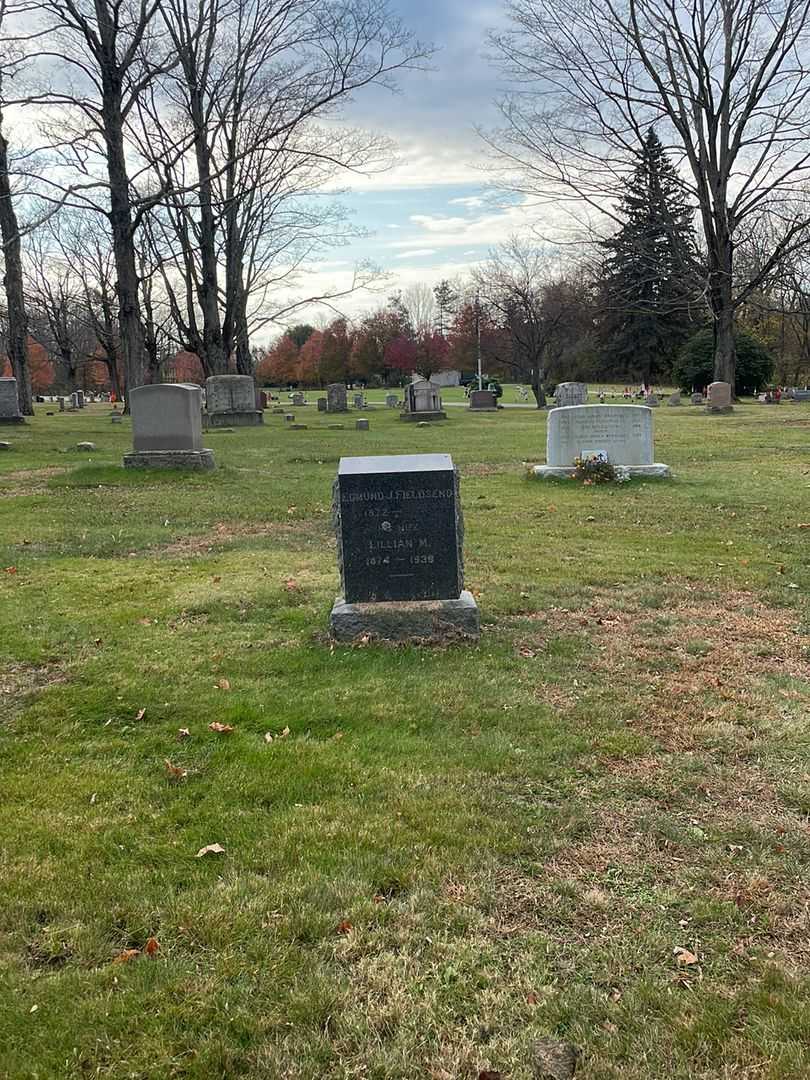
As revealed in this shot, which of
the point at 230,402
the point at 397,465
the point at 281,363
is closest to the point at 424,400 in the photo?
the point at 230,402

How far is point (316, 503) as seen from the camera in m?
11.0

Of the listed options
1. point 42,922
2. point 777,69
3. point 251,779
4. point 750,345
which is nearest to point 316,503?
point 251,779

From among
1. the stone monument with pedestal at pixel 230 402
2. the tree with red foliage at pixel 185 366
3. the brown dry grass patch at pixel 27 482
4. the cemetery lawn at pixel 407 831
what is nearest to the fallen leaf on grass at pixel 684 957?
the cemetery lawn at pixel 407 831

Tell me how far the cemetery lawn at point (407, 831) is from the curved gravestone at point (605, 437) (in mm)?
5392

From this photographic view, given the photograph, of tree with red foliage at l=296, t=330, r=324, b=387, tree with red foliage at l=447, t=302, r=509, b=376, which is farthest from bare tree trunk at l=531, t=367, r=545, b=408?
tree with red foliage at l=296, t=330, r=324, b=387

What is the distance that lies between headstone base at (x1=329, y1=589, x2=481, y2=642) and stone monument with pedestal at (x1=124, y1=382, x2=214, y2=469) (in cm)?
953

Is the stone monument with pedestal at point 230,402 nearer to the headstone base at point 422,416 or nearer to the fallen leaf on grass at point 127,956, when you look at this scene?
the headstone base at point 422,416

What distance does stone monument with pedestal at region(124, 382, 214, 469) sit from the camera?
13.7 meters

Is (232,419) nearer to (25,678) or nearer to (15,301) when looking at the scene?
(15,301)

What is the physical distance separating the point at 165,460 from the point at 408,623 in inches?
387

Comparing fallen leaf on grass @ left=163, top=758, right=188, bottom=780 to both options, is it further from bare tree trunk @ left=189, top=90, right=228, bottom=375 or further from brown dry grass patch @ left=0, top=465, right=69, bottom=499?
bare tree trunk @ left=189, top=90, right=228, bottom=375

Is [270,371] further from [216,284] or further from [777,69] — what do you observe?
[777,69]

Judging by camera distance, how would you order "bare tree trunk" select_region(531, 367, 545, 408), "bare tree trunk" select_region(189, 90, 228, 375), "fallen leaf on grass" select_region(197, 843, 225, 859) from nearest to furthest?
"fallen leaf on grass" select_region(197, 843, 225, 859)
"bare tree trunk" select_region(189, 90, 228, 375)
"bare tree trunk" select_region(531, 367, 545, 408)

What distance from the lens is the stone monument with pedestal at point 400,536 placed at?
528 cm
